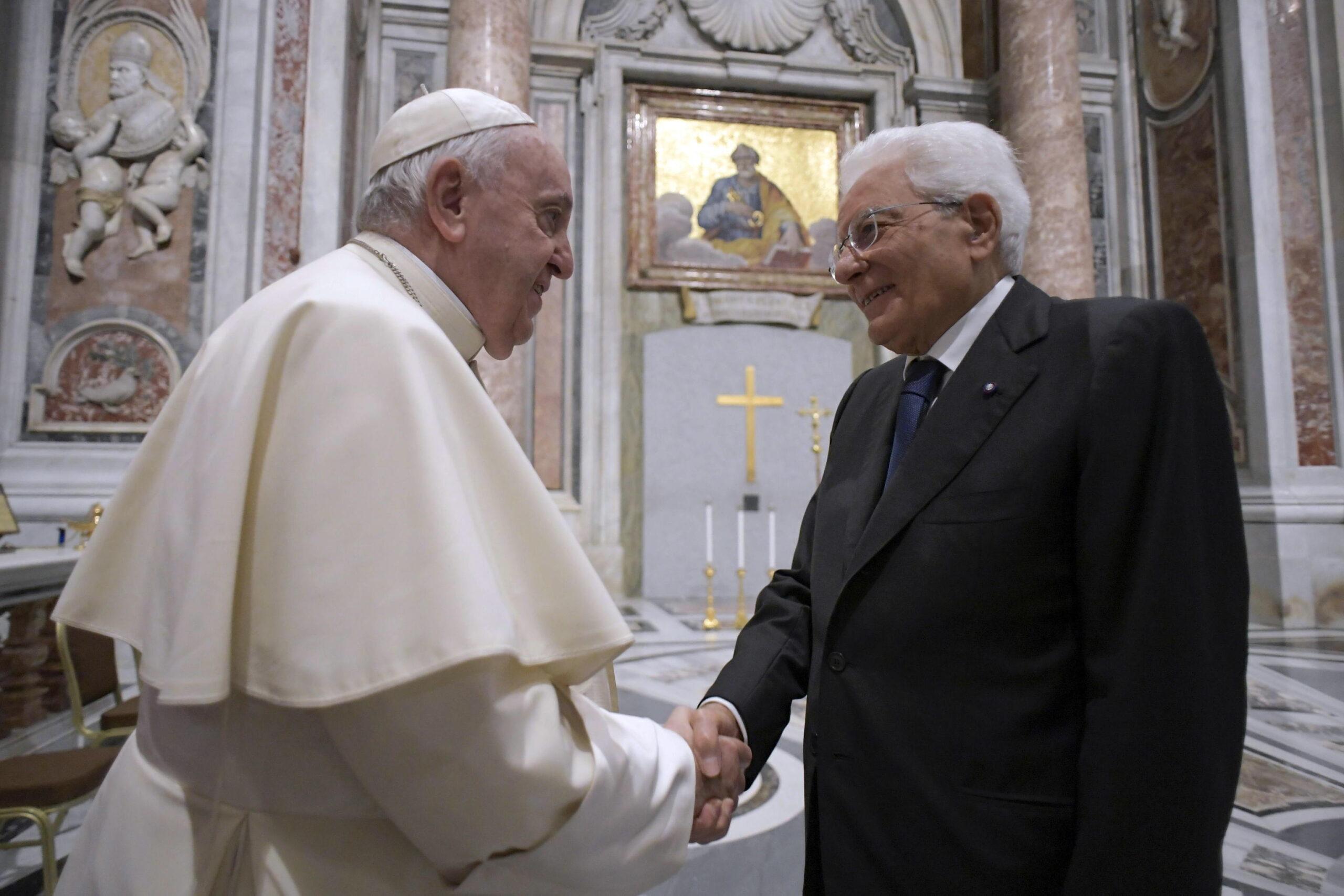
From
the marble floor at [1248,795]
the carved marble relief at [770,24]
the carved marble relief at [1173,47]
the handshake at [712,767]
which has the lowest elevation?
the marble floor at [1248,795]

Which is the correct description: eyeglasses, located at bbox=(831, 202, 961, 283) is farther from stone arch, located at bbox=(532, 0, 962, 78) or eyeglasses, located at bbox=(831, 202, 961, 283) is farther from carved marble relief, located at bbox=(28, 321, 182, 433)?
stone arch, located at bbox=(532, 0, 962, 78)

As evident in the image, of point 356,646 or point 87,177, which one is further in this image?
point 87,177

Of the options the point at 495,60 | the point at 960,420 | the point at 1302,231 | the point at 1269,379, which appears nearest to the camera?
the point at 960,420

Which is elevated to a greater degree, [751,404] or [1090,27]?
[1090,27]

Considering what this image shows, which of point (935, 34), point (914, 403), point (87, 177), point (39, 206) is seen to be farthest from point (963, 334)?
point (935, 34)

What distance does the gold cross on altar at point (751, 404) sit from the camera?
788cm

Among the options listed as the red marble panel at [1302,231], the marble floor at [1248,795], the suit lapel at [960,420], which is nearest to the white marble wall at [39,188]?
the marble floor at [1248,795]

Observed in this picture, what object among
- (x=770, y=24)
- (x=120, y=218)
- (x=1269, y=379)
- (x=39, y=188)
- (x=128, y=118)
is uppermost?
(x=770, y=24)

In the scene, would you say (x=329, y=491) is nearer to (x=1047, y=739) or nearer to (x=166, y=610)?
(x=166, y=610)

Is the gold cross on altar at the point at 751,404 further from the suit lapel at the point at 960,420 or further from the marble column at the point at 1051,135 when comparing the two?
the suit lapel at the point at 960,420

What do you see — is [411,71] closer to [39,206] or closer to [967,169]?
[39,206]

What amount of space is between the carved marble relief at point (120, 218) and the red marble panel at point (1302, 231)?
8.52 metres

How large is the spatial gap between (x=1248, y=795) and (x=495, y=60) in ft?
21.2

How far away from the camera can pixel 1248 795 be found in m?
3.10
